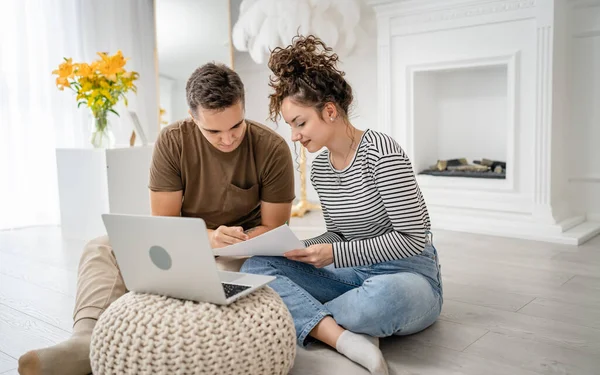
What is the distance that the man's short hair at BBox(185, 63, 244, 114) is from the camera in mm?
1795

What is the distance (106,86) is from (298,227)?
1.36m

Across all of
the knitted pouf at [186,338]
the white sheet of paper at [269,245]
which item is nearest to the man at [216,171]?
the white sheet of paper at [269,245]

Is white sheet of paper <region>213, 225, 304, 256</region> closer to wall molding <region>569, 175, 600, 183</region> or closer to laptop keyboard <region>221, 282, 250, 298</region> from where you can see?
laptop keyboard <region>221, 282, 250, 298</region>

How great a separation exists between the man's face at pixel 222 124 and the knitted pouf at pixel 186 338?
0.58 m

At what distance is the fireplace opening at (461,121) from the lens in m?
3.76

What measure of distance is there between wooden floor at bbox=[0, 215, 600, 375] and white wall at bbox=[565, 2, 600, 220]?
443 mm

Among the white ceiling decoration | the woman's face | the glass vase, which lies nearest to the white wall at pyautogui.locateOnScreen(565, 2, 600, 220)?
the white ceiling decoration

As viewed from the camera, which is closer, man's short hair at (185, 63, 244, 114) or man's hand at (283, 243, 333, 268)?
man's hand at (283, 243, 333, 268)

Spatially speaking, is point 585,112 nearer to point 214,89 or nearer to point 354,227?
point 354,227

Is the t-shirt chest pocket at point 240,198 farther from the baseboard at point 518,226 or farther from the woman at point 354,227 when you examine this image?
the baseboard at point 518,226

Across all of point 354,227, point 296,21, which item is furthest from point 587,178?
point 354,227

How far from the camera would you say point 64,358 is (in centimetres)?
154

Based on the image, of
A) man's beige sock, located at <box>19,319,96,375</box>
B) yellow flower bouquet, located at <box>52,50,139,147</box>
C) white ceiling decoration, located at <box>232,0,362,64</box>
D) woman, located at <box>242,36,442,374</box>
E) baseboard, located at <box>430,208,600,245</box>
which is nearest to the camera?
man's beige sock, located at <box>19,319,96,375</box>

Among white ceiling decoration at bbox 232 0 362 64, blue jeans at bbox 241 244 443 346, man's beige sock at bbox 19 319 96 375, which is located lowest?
man's beige sock at bbox 19 319 96 375
